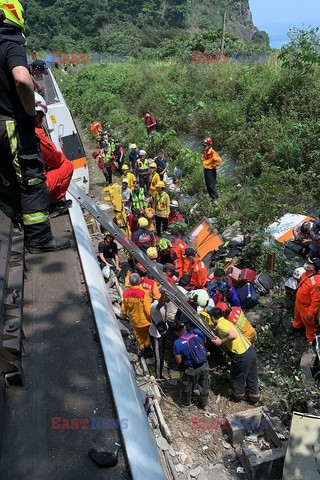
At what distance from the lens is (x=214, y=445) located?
4867 mm

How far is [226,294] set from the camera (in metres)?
5.90

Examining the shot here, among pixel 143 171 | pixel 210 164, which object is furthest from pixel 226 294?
pixel 143 171

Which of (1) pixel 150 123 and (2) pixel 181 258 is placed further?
(1) pixel 150 123

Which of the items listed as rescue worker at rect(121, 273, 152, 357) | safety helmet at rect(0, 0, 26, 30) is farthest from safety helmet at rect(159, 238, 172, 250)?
safety helmet at rect(0, 0, 26, 30)

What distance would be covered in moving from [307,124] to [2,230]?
936 centimetres

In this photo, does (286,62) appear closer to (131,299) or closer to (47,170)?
(131,299)

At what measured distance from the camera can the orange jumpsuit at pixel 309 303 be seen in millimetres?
5461

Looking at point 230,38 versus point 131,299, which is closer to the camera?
point 131,299

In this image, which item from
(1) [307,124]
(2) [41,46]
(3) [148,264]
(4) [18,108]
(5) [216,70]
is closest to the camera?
(4) [18,108]

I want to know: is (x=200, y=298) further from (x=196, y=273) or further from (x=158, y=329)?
(x=196, y=273)

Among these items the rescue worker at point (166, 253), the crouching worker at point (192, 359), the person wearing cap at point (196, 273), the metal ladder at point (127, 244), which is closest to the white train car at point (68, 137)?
the rescue worker at point (166, 253)

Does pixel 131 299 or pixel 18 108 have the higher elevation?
pixel 18 108

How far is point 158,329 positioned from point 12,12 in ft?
13.6

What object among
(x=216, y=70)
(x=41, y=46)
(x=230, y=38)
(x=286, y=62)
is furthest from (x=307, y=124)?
(x=41, y=46)
